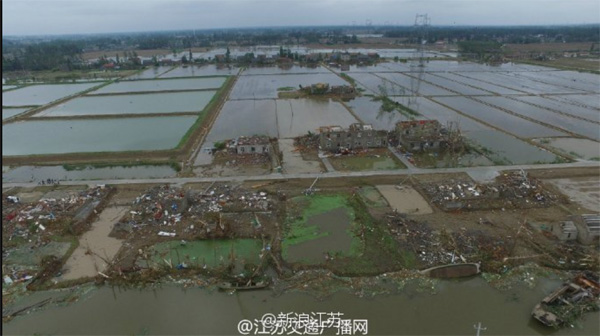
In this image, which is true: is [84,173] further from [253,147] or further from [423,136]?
[423,136]

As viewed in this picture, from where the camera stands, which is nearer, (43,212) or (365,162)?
(43,212)

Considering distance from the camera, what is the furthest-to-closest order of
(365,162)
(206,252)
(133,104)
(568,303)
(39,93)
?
(39,93) < (133,104) < (365,162) < (206,252) < (568,303)

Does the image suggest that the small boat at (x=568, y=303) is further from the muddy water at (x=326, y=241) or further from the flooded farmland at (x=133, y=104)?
the flooded farmland at (x=133, y=104)

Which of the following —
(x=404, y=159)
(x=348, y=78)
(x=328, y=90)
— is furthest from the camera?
(x=348, y=78)

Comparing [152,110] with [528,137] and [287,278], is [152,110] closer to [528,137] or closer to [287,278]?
[287,278]

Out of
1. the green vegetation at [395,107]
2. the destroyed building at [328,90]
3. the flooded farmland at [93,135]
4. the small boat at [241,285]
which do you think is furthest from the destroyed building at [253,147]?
the destroyed building at [328,90]

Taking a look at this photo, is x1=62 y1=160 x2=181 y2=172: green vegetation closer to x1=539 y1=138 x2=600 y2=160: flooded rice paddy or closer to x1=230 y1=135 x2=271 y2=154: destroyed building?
x1=230 y1=135 x2=271 y2=154: destroyed building

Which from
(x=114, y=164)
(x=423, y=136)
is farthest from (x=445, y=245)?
(x=114, y=164)
